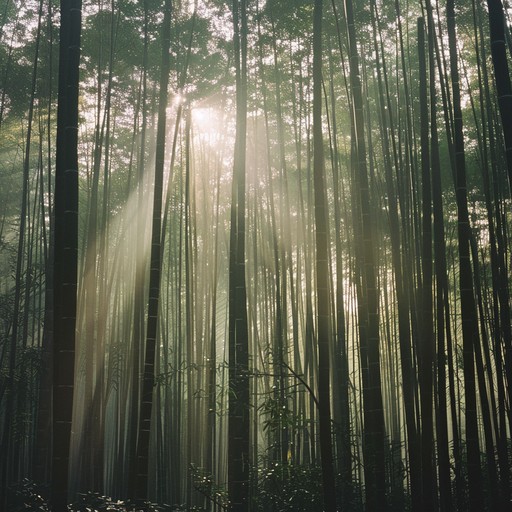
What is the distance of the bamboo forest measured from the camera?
3557 mm

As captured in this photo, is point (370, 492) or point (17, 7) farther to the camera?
point (17, 7)

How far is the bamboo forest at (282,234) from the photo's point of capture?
140 inches

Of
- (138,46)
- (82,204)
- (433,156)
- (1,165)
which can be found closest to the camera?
(433,156)

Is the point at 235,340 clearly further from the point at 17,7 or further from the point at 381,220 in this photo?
the point at 17,7

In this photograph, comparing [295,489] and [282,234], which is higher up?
[282,234]

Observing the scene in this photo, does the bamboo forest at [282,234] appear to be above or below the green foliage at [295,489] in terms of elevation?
above

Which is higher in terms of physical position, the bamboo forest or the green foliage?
the bamboo forest

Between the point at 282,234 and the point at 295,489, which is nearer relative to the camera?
the point at 295,489

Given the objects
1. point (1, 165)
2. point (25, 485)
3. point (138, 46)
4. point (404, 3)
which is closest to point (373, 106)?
point (404, 3)

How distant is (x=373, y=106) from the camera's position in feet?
24.4

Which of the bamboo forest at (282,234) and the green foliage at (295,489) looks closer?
the bamboo forest at (282,234)

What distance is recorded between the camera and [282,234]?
702 cm

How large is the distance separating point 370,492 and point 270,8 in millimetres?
4483

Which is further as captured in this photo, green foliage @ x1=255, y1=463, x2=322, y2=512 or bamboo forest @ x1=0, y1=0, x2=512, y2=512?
green foliage @ x1=255, y1=463, x2=322, y2=512
